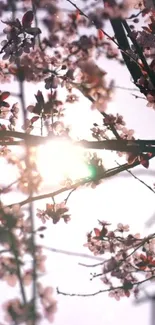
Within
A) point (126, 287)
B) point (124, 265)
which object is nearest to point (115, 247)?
point (124, 265)

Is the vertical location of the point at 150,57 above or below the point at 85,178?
above

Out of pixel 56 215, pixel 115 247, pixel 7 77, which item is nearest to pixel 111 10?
pixel 7 77

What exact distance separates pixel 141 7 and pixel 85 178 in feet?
7.41

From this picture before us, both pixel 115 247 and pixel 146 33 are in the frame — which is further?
pixel 115 247

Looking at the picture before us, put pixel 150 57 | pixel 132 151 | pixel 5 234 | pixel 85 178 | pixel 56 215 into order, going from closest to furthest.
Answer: pixel 5 234, pixel 132 151, pixel 85 178, pixel 150 57, pixel 56 215

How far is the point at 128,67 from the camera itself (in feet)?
14.8

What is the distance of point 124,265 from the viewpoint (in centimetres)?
670

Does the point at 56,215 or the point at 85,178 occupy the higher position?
the point at 85,178

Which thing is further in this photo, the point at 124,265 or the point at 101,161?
the point at 124,265

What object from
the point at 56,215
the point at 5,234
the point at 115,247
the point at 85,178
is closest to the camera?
the point at 5,234

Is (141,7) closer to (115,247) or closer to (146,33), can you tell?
(146,33)

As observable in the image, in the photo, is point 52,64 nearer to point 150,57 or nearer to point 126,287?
point 150,57

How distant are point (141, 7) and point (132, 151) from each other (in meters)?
2.06

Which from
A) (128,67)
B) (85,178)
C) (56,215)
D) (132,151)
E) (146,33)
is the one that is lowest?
Result: (56,215)
